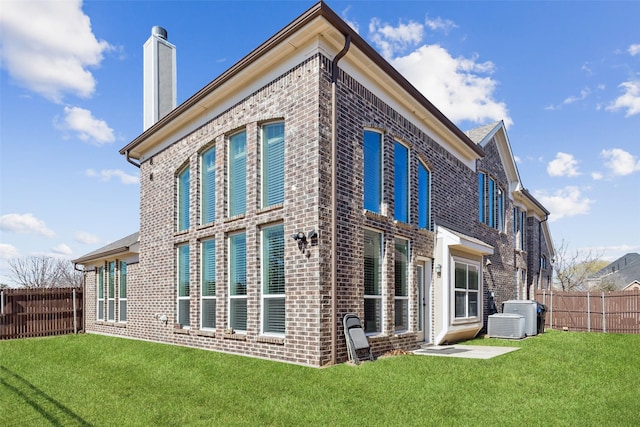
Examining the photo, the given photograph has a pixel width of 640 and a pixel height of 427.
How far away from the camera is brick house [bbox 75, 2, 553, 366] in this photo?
27.8ft

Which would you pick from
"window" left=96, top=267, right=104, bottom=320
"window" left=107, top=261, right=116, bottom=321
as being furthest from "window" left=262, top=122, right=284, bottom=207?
"window" left=96, top=267, right=104, bottom=320

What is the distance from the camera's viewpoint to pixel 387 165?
10547 millimetres

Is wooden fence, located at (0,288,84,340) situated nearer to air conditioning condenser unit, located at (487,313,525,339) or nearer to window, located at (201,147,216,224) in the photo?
window, located at (201,147,216,224)

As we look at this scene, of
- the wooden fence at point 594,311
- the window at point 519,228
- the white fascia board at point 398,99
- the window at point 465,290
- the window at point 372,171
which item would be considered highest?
the white fascia board at point 398,99

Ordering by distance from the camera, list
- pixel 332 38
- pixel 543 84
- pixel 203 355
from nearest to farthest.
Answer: pixel 332 38 < pixel 203 355 < pixel 543 84

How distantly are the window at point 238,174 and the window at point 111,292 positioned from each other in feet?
25.4

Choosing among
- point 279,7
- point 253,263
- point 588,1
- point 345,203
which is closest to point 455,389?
point 345,203

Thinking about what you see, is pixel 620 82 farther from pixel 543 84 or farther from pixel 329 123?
pixel 329 123

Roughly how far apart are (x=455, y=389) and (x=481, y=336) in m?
8.56

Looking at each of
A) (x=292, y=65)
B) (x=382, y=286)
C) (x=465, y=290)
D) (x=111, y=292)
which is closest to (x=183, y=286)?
(x=382, y=286)

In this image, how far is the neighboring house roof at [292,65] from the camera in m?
8.43

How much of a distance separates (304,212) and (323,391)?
3.21m

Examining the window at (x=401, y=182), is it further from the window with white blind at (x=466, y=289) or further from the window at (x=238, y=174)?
the window at (x=238, y=174)

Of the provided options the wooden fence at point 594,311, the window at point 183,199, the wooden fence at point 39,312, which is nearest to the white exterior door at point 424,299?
the window at point 183,199
